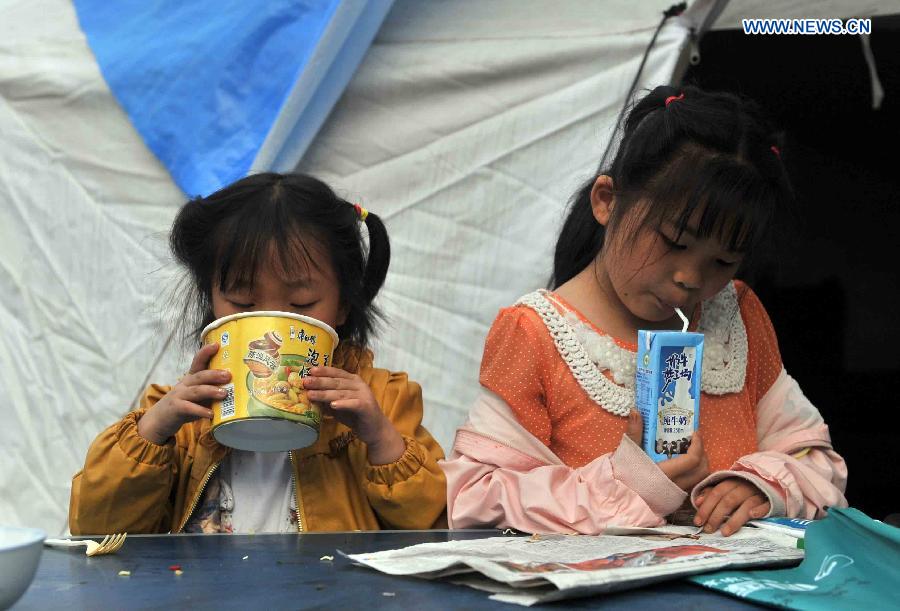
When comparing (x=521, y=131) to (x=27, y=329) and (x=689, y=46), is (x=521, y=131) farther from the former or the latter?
(x=27, y=329)

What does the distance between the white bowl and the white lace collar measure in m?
0.88

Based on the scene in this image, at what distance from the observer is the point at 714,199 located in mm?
1428

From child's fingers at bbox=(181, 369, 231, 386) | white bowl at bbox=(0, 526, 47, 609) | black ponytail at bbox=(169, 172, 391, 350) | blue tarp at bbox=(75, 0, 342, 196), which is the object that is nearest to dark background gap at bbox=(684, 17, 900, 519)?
blue tarp at bbox=(75, 0, 342, 196)

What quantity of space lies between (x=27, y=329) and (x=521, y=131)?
3.51 feet

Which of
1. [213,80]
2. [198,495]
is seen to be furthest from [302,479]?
[213,80]

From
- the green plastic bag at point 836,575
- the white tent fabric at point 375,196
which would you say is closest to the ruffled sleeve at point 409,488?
the green plastic bag at point 836,575

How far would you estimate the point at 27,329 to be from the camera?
2.15 meters

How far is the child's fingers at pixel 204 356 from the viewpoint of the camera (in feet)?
4.13

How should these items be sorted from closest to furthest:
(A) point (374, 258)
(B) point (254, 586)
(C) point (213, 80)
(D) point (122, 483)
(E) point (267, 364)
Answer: (B) point (254, 586) → (E) point (267, 364) → (D) point (122, 483) → (A) point (374, 258) → (C) point (213, 80)

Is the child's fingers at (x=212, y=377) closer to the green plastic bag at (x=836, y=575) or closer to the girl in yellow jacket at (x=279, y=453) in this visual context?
the girl in yellow jacket at (x=279, y=453)

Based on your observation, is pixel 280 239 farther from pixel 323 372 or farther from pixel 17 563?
pixel 17 563

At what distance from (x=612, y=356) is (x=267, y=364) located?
53cm

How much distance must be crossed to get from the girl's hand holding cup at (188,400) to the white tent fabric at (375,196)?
746 mm

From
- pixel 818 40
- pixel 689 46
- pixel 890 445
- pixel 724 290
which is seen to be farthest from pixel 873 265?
pixel 724 290
